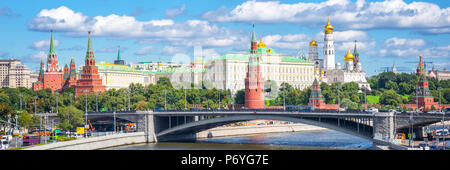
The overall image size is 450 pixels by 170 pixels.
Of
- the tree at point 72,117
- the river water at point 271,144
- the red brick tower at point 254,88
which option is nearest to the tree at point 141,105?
the red brick tower at point 254,88

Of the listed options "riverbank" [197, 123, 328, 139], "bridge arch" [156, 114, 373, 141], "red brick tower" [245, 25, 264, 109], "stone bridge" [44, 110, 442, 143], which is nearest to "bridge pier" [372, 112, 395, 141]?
"stone bridge" [44, 110, 442, 143]

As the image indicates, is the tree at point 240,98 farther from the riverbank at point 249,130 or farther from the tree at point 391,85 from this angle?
the tree at point 391,85

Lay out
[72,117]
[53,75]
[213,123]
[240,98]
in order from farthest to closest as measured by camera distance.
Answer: [53,75] < [240,98] < [72,117] < [213,123]

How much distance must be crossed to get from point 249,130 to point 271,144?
1782 cm

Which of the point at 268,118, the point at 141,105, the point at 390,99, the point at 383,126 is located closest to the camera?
the point at 383,126

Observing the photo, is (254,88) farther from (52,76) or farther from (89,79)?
(52,76)

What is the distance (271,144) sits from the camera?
234 ft

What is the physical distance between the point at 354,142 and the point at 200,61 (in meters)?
94.6

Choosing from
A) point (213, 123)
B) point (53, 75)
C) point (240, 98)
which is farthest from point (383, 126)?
point (53, 75)

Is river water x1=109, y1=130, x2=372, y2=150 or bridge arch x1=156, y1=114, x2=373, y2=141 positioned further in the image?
bridge arch x1=156, y1=114, x2=373, y2=141

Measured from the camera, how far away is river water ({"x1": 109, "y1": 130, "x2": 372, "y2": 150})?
66.4m

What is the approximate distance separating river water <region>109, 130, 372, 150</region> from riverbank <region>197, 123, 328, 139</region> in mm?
1929

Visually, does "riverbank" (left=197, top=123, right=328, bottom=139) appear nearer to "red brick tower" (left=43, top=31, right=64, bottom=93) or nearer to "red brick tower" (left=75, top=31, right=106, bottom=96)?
"red brick tower" (left=75, top=31, right=106, bottom=96)
